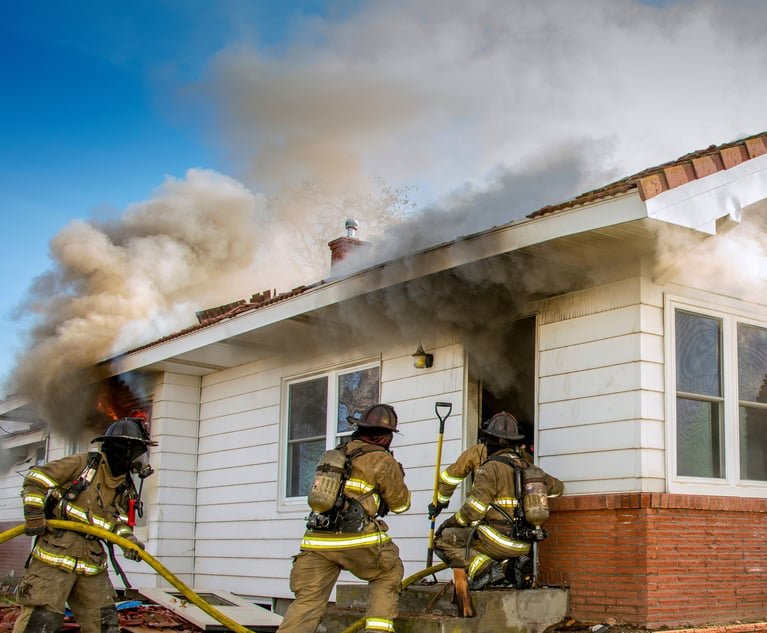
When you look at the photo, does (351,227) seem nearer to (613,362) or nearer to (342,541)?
(613,362)

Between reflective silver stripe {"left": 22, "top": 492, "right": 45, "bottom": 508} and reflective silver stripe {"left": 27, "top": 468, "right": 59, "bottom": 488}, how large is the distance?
94 mm

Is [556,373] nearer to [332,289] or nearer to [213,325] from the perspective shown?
[332,289]

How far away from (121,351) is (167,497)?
209 cm

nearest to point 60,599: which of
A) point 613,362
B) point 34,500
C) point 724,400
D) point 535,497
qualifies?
point 34,500

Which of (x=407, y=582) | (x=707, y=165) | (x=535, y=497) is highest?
(x=707, y=165)

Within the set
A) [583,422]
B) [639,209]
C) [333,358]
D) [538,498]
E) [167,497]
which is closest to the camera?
[639,209]

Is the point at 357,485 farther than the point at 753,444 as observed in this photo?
No

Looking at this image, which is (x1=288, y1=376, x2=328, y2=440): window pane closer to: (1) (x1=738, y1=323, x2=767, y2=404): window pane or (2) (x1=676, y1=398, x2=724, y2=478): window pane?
(2) (x1=676, y1=398, x2=724, y2=478): window pane

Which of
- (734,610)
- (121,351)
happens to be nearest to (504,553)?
(734,610)

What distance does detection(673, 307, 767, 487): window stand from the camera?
728 cm

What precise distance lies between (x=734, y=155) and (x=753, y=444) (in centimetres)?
239

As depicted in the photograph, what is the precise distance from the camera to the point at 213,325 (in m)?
10.5

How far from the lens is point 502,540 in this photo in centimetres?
686

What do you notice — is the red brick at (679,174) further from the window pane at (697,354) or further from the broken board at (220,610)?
the broken board at (220,610)
